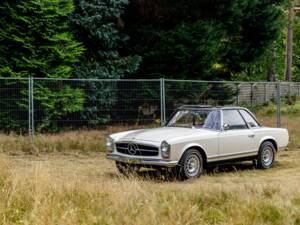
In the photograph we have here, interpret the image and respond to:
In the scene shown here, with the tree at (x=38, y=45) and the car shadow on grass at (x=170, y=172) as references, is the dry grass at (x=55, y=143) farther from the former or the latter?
the car shadow on grass at (x=170, y=172)

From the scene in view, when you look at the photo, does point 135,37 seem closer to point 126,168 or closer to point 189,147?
point 126,168

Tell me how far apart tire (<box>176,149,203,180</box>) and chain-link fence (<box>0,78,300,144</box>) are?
557 centimetres

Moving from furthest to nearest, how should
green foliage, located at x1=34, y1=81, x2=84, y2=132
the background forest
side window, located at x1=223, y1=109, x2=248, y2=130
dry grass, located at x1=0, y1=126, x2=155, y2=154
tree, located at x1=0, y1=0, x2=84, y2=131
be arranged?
the background forest → tree, located at x1=0, y1=0, x2=84, y2=131 → green foliage, located at x1=34, y1=81, x2=84, y2=132 → dry grass, located at x1=0, y1=126, x2=155, y2=154 → side window, located at x1=223, y1=109, x2=248, y2=130

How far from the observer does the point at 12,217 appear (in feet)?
24.7

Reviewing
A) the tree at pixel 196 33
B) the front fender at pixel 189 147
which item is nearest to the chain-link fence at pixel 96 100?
the tree at pixel 196 33

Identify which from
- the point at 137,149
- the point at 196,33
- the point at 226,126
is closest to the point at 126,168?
the point at 137,149

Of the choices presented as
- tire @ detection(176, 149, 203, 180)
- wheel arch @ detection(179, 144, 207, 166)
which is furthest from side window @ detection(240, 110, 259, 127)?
tire @ detection(176, 149, 203, 180)

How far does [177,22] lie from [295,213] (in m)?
14.7

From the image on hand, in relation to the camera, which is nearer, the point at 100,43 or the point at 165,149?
the point at 165,149

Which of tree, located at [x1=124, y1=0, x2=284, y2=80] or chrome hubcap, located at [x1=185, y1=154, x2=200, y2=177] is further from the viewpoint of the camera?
tree, located at [x1=124, y1=0, x2=284, y2=80]

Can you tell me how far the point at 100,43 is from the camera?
20.2 metres

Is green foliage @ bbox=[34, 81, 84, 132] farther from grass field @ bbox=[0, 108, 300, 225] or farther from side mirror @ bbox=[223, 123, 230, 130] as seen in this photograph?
grass field @ bbox=[0, 108, 300, 225]

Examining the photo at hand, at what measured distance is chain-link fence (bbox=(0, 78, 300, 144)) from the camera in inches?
656

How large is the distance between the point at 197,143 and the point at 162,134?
29.7 inches
